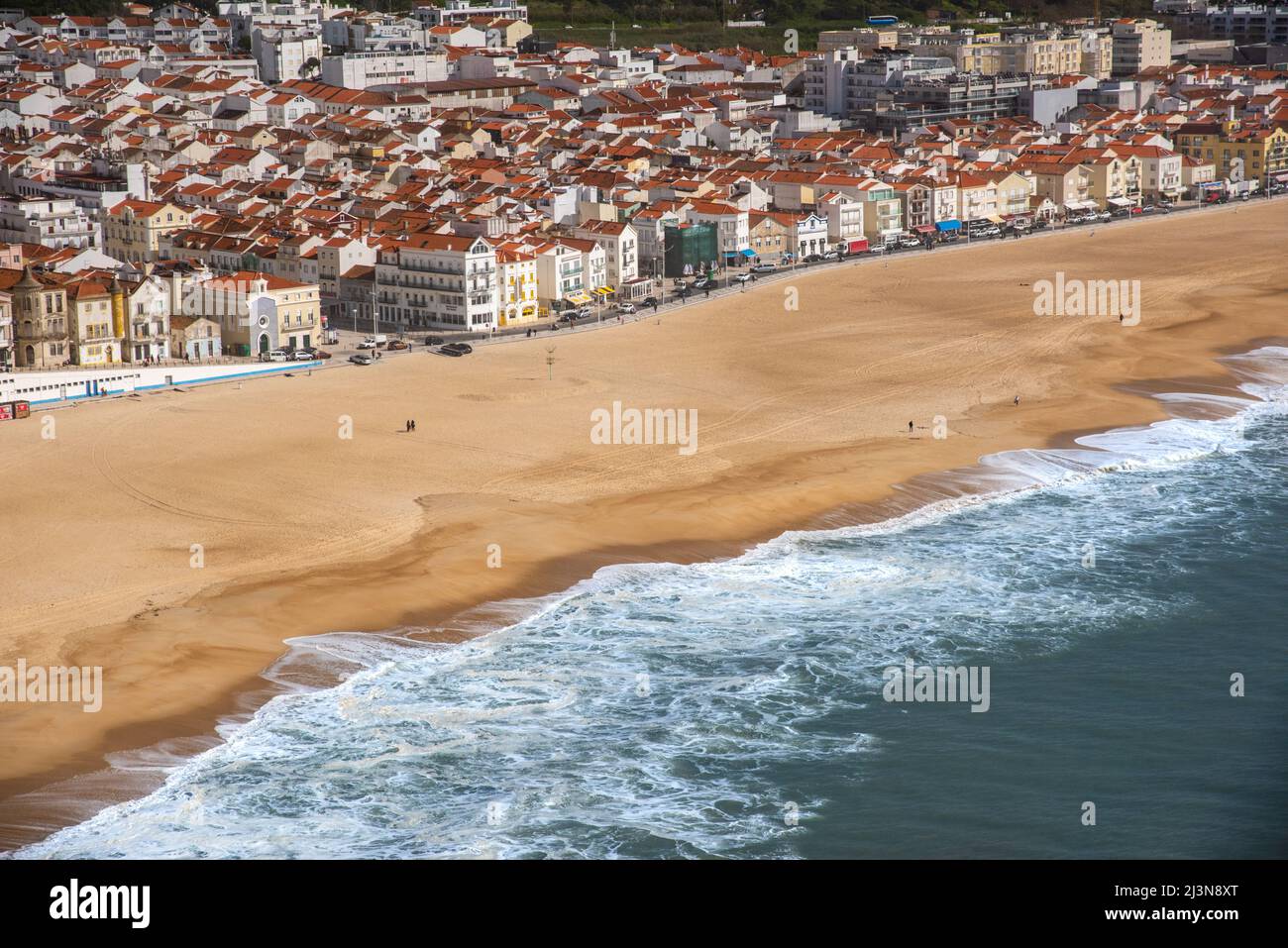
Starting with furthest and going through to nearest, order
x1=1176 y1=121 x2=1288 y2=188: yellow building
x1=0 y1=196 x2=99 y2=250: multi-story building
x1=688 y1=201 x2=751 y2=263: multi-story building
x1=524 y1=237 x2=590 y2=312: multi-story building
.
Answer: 1. x1=1176 y1=121 x2=1288 y2=188: yellow building
2. x1=688 y1=201 x2=751 y2=263: multi-story building
3. x1=0 y1=196 x2=99 y2=250: multi-story building
4. x1=524 y1=237 x2=590 y2=312: multi-story building

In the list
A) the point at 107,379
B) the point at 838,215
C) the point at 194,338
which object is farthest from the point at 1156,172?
the point at 107,379

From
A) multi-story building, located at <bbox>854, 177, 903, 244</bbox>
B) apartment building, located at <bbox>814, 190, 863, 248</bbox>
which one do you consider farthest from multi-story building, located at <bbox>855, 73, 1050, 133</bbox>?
apartment building, located at <bbox>814, 190, 863, 248</bbox>

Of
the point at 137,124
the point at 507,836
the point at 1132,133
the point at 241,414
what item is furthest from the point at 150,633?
the point at 1132,133

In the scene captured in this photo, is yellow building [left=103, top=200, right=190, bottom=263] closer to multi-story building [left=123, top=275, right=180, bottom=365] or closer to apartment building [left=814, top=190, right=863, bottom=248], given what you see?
multi-story building [left=123, top=275, right=180, bottom=365]

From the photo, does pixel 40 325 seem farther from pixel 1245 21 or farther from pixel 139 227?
pixel 1245 21

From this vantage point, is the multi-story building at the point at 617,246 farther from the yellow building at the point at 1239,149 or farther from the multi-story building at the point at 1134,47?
the multi-story building at the point at 1134,47

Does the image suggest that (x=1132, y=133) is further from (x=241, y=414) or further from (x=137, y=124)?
(x=241, y=414)

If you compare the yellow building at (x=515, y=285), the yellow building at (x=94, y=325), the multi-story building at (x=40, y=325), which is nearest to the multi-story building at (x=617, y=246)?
the yellow building at (x=515, y=285)
